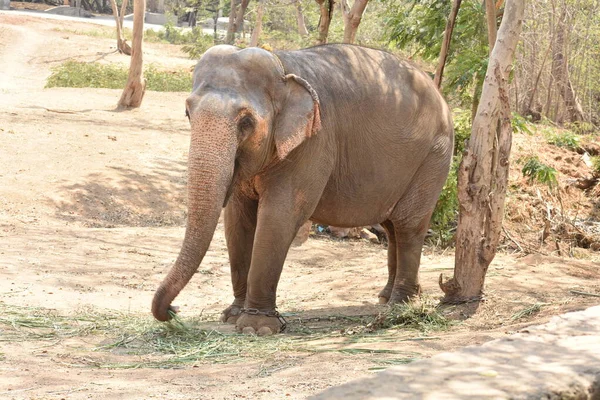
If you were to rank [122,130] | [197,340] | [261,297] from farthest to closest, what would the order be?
[122,130] < [261,297] < [197,340]

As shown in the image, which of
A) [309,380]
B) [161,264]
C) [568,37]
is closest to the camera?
[309,380]

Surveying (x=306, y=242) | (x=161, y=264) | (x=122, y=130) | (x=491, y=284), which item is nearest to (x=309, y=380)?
(x=491, y=284)

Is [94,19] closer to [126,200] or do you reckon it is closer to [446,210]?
[126,200]

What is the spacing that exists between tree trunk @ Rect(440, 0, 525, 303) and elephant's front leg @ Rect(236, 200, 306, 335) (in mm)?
1466

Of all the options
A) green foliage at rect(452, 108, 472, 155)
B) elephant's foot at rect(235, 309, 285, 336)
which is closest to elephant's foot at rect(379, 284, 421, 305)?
elephant's foot at rect(235, 309, 285, 336)

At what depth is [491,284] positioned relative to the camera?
26.5 ft

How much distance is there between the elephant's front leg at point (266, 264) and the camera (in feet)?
21.6

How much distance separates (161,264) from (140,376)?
4662 mm

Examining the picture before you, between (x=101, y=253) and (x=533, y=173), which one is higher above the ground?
(x=533, y=173)

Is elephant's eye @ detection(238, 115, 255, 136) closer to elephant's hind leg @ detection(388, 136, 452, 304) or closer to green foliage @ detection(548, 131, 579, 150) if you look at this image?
elephant's hind leg @ detection(388, 136, 452, 304)


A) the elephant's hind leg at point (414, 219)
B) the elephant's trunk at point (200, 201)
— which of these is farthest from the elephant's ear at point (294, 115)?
the elephant's hind leg at point (414, 219)

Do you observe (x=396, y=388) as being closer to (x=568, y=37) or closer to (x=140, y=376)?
(x=140, y=376)

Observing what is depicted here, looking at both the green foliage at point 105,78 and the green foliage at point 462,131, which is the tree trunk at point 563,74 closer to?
the green foliage at point 462,131

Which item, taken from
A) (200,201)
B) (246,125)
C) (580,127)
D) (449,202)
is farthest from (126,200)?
(580,127)
